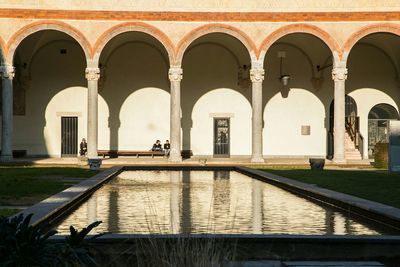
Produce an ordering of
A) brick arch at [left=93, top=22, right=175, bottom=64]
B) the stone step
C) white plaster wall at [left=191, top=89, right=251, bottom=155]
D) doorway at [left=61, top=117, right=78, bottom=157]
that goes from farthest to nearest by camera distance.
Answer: white plaster wall at [left=191, top=89, right=251, bottom=155]
doorway at [left=61, top=117, right=78, bottom=157]
brick arch at [left=93, top=22, right=175, bottom=64]
the stone step

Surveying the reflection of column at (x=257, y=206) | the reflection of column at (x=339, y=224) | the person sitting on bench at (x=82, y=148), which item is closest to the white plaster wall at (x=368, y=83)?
the person sitting on bench at (x=82, y=148)

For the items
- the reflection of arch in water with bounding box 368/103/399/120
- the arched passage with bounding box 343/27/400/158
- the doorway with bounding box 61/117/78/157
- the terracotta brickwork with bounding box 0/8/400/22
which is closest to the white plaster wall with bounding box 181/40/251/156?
the doorway with bounding box 61/117/78/157

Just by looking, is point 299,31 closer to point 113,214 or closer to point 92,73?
point 92,73

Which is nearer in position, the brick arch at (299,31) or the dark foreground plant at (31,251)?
the dark foreground plant at (31,251)

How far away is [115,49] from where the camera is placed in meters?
34.0

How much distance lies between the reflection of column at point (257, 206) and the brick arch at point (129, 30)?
13288 mm

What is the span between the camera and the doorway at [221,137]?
34469mm

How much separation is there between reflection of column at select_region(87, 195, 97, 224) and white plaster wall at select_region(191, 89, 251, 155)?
73.0 ft

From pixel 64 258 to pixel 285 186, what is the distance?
10.5 meters

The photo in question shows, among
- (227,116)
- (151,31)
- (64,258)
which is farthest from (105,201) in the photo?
(227,116)

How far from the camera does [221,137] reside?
113 feet

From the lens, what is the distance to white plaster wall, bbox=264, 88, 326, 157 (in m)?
34.5

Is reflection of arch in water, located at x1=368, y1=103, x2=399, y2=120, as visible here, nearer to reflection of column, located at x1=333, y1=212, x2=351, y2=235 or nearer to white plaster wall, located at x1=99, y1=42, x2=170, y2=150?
white plaster wall, located at x1=99, y1=42, x2=170, y2=150

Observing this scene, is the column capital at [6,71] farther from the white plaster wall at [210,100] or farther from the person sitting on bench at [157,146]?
the white plaster wall at [210,100]
